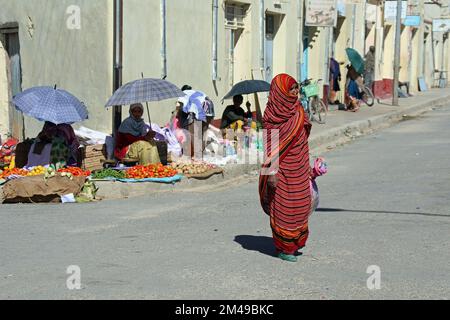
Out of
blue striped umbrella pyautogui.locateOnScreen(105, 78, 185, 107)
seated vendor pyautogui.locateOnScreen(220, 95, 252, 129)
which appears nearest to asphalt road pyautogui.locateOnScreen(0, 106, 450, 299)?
blue striped umbrella pyautogui.locateOnScreen(105, 78, 185, 107)

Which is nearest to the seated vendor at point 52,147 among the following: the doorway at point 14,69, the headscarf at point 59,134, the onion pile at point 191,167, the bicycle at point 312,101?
the headscarf at point 59,134

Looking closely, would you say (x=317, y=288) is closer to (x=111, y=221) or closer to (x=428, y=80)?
(x=111, y=221)

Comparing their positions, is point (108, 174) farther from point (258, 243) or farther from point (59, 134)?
point (258, 243)

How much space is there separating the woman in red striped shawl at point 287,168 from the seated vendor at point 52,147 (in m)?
5.42

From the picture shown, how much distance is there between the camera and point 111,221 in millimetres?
8992

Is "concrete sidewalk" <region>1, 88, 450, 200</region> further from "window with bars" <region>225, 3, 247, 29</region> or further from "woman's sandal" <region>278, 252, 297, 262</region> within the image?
"woman's sandal" <region>278, 252, 297, 262</region>

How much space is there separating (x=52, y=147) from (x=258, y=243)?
16.0 ft

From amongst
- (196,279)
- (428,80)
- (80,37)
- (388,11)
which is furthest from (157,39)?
(428,80)

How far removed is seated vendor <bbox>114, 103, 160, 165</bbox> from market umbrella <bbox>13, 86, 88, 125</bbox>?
101 cm

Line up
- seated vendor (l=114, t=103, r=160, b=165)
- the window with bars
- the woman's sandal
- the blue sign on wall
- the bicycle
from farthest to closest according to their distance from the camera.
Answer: the blue sign on wall, the bicycle, the window with bars, seated vendor (l=114, t=103, r=160, b=165), the woman's sandal

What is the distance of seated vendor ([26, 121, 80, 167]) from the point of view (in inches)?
449

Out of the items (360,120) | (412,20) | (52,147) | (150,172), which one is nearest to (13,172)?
(52,147)

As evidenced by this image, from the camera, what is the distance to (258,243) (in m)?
7.58

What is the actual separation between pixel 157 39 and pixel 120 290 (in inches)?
Result: 358
